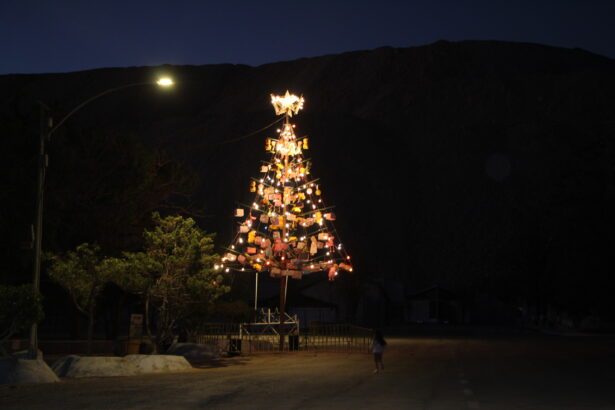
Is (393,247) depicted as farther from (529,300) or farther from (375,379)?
(375,379)

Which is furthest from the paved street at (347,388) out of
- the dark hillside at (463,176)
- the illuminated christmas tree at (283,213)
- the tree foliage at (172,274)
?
the dark hillside at (463,176)

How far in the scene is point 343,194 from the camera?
10925cm

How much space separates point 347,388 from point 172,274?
11.4 metres

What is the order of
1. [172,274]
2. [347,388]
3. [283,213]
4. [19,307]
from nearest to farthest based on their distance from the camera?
[347,388], [19,307], [172,274], [283,213]

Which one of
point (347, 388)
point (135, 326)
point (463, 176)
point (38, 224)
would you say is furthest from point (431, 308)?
point (347, 388)

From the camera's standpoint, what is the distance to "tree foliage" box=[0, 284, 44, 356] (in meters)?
17.4

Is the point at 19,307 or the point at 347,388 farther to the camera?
the point at 19,307

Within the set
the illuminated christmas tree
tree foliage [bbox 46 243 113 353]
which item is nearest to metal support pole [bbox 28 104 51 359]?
tree foliage [bbox 46 243 113 353]

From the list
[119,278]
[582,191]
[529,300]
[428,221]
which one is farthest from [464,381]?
[428,221]

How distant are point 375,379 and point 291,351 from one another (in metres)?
14.4

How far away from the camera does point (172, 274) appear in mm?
25969

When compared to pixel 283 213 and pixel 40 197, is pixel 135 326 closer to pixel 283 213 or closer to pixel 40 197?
pixel 40 197

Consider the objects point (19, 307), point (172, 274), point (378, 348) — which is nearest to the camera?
point (19, 307)

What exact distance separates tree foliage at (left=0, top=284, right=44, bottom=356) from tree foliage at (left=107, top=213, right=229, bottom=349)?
6650 mm
